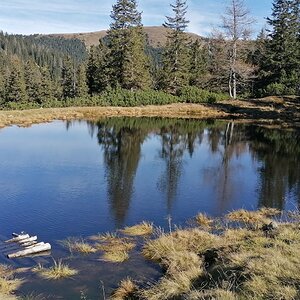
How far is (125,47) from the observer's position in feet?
206

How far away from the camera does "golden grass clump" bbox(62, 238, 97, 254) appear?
43.5ft

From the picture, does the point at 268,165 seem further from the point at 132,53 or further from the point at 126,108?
the point at 132,53

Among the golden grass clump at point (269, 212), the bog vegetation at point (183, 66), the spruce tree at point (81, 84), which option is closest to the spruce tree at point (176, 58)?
the bog vegetation at point (183, 66)

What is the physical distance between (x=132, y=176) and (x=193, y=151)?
33.8 ft

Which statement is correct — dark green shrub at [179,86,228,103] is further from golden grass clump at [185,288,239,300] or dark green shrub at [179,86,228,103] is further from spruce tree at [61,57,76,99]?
golden grass clump at [185,288,239,300]

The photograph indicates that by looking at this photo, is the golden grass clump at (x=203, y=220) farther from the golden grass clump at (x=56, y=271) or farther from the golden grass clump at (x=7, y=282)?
the golden grass clump at (x=7, y=282)

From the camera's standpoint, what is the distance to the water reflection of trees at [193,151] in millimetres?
20734

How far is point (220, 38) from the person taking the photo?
58594 mm

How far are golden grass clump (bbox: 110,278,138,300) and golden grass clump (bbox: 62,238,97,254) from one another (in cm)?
275

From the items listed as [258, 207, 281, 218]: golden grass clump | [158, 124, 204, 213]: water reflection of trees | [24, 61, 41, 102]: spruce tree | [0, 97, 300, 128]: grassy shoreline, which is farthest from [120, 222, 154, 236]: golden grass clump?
[24, 61, 41, 102]: spruce tree

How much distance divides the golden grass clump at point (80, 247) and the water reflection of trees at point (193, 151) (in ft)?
8.32

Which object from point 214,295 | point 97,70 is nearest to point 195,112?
point 97,70

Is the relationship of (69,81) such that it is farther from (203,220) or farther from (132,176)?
(203,220)

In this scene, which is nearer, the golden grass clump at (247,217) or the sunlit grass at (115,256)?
the sunlit grass at (115,256)
